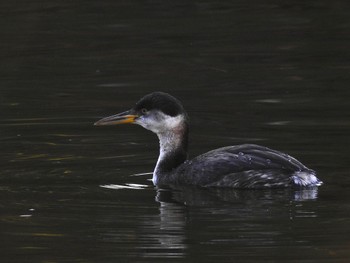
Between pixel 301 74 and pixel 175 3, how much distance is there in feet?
17.8

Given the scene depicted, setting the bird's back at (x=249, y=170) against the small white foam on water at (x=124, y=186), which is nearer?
the bird's back at (x=249, y=170)

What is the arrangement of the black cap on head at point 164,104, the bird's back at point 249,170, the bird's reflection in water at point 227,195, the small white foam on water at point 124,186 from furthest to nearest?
1. the black cap on head at point 164,104
2. the small white foam on water at point 124,186
3. the bird's back at point 249,170
4. the bird's reflection in water at point 227,195

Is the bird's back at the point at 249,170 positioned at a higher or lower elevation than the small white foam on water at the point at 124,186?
higher

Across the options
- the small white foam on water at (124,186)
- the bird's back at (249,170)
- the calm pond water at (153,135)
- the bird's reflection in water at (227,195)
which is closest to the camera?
the calm pond water at (153,135)

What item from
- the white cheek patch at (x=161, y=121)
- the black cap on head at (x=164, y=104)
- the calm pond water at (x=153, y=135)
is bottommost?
the calm pond water at (x=153, y=135)

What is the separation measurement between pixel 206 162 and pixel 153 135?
8.06 feet

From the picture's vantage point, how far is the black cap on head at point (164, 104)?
1208 centimetres

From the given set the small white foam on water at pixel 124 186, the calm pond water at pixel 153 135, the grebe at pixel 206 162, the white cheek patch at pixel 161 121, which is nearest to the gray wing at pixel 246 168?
the grebe at pixel 206 162

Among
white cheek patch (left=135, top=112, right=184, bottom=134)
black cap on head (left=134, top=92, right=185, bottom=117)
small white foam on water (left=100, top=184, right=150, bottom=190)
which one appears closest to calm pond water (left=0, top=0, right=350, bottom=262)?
small white foam on water (left=100, top=184, right=150, bottom=190)

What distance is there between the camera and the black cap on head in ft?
39.6

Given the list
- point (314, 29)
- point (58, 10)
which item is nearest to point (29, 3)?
point (58, 10)

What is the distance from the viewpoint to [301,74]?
16.7 meters

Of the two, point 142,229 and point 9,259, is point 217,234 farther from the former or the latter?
point 9,259

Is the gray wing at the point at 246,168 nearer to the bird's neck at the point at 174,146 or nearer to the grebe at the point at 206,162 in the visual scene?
the grebe at the point at 206,162
